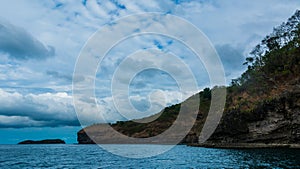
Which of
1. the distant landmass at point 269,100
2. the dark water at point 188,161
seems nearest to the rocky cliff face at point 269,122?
the distant landmass at point 269,100

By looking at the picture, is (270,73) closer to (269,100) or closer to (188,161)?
(269,100)

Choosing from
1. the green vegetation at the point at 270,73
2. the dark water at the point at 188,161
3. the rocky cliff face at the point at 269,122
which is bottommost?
the dark water at the point at 188,161

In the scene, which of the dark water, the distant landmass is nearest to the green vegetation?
the distant landmass

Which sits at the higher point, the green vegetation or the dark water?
the green vegetation

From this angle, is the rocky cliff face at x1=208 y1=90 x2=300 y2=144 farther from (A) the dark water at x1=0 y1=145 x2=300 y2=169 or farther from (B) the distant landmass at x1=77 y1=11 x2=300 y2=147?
(A) the dark water at x1=0 y1=145 x2=300 y2=169

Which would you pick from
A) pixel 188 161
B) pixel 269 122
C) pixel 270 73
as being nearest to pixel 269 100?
pixel 269 122

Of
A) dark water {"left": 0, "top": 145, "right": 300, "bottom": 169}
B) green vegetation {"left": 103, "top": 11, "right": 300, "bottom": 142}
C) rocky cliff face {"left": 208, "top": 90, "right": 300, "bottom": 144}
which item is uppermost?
green vegetation {"left": 103, "top": 11, "right": 300, "bottom": 142}

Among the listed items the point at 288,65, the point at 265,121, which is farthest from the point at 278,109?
the point at 288,65

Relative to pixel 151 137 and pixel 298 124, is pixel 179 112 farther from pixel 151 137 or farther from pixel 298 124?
pixel 298 124

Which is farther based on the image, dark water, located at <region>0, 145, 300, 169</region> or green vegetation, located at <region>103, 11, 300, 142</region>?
green vegetation, located at <region>103, 11, 300, 142</region>

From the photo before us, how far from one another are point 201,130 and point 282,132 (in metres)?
60.6

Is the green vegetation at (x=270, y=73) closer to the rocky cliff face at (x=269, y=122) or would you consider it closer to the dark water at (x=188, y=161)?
the rocky cliff face at (x=269, y=122)

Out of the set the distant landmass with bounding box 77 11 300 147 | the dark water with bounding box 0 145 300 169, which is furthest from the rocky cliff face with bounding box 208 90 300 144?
the dark water with bounding box 0 145 300 169

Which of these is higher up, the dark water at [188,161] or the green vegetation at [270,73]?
the green vegetation at [270,73]
